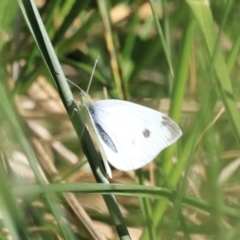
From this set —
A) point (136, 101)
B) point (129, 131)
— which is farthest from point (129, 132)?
point (136, 101)

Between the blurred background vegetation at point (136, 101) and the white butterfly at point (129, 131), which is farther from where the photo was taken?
the white butterfly at point (129, 131)

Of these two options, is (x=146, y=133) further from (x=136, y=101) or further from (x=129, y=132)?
(x=136, y=101)

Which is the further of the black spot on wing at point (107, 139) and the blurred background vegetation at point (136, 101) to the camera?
the black spot on wing at point (107, 139)

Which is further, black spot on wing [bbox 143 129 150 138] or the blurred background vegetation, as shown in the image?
black spot on wing [bbox 143 129 150 138]

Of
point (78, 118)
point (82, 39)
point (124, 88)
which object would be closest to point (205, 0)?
point (78, 118)

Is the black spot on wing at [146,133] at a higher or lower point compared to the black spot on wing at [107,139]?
higher
